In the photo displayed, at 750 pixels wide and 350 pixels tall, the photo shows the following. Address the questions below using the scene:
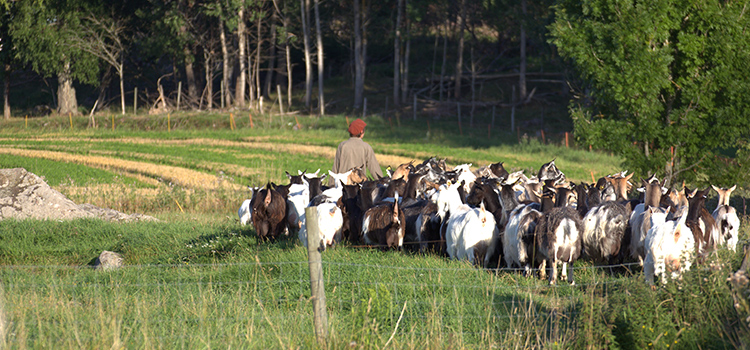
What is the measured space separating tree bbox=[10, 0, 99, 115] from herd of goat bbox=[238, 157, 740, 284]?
3811cm

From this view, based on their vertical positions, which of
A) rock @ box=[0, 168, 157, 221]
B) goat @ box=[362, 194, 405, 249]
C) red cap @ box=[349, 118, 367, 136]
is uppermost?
red cap @ box=[349, 118, 367, 136]

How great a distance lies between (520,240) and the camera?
340 inches

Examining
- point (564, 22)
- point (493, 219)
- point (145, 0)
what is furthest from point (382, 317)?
point (145, 0)

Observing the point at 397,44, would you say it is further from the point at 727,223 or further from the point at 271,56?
the point at 727,223

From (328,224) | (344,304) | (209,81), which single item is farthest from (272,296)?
(209,81)

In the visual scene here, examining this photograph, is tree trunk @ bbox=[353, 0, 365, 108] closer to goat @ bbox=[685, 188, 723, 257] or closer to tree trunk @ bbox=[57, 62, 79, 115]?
tree trunk @ bbox=[57, 62, 79, 115]

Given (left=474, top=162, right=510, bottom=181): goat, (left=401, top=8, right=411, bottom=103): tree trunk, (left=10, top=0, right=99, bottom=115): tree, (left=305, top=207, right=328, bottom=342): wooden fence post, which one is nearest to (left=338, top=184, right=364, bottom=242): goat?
(left=474, top=162, right=510, bottom=181): goat

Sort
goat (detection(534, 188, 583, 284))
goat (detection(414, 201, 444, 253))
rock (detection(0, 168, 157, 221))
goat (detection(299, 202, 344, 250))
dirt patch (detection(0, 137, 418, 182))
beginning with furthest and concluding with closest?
dirt patch (detection(0, 137, 418, 182))
rock (detection(0, 168, 157, 221))
goat (detection(299, 202, 344, 250))
goat (detection(414, 201, 444, 253))
goat (detection(534, 188, 583, 284))

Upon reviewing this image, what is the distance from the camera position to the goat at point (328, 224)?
10352 millimetres

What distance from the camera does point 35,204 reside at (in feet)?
50.6

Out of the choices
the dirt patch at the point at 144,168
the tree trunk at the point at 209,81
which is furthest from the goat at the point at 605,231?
the tree trunk at the point at 209,81

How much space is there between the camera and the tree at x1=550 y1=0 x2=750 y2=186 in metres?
14.3

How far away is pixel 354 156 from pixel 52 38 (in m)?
37.9

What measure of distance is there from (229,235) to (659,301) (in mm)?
7903
